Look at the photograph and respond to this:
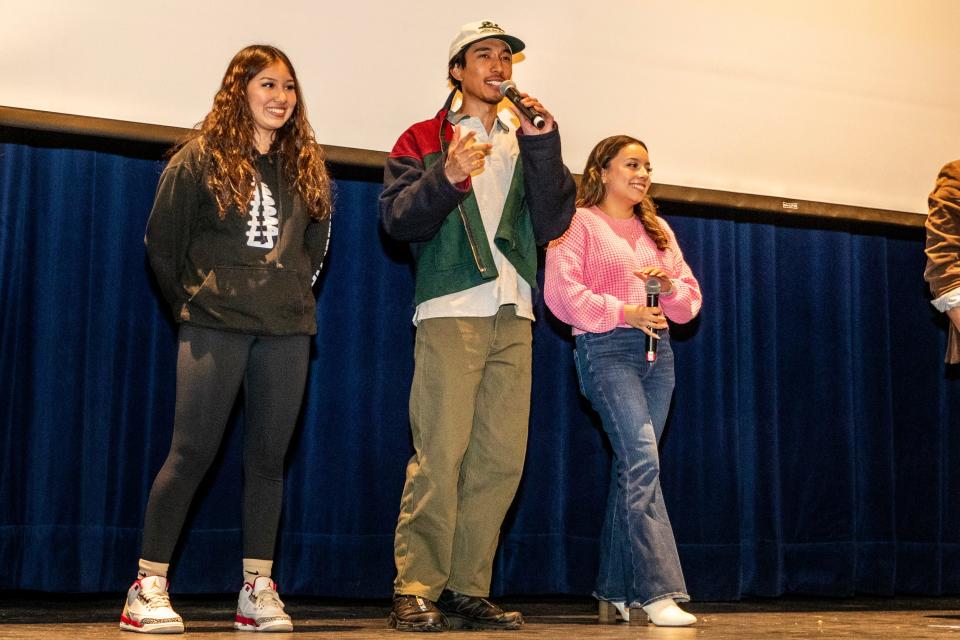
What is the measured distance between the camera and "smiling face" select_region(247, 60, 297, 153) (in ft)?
8.45

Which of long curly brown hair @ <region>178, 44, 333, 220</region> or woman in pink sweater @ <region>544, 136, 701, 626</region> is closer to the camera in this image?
long curly brown hair @ <region>178, 44, 333, 220</region>

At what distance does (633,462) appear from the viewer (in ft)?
9.07

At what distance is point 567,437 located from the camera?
11.8ft

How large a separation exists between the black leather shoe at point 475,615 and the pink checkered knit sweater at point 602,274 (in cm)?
76

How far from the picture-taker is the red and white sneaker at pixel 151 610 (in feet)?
7.55

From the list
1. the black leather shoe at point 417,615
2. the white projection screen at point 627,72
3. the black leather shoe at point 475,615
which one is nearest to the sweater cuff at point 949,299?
the white projection screen at point 627,72

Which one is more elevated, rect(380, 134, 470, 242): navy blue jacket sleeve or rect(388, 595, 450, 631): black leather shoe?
rect(380, 134, 470, 242): navy blue jacket sleeve

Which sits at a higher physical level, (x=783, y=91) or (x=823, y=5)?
(x=823, y=5)

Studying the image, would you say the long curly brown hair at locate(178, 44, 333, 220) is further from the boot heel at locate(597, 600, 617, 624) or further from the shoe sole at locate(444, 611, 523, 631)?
the boot heel at locate(597, 600, 617, 624)

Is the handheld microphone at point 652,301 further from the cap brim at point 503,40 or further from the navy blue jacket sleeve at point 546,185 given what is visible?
the cap brim at point 503,40

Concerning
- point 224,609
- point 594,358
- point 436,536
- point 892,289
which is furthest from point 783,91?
point 224,609

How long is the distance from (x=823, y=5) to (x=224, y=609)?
274 centimetres

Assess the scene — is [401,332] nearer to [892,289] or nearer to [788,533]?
[788,533]

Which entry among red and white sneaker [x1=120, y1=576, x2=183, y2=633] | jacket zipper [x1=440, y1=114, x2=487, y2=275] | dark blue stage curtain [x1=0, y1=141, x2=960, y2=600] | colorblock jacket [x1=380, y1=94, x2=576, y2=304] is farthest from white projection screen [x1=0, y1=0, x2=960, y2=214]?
red and white sneaker [x1=120, y1=576, x2=183, y2=633]
